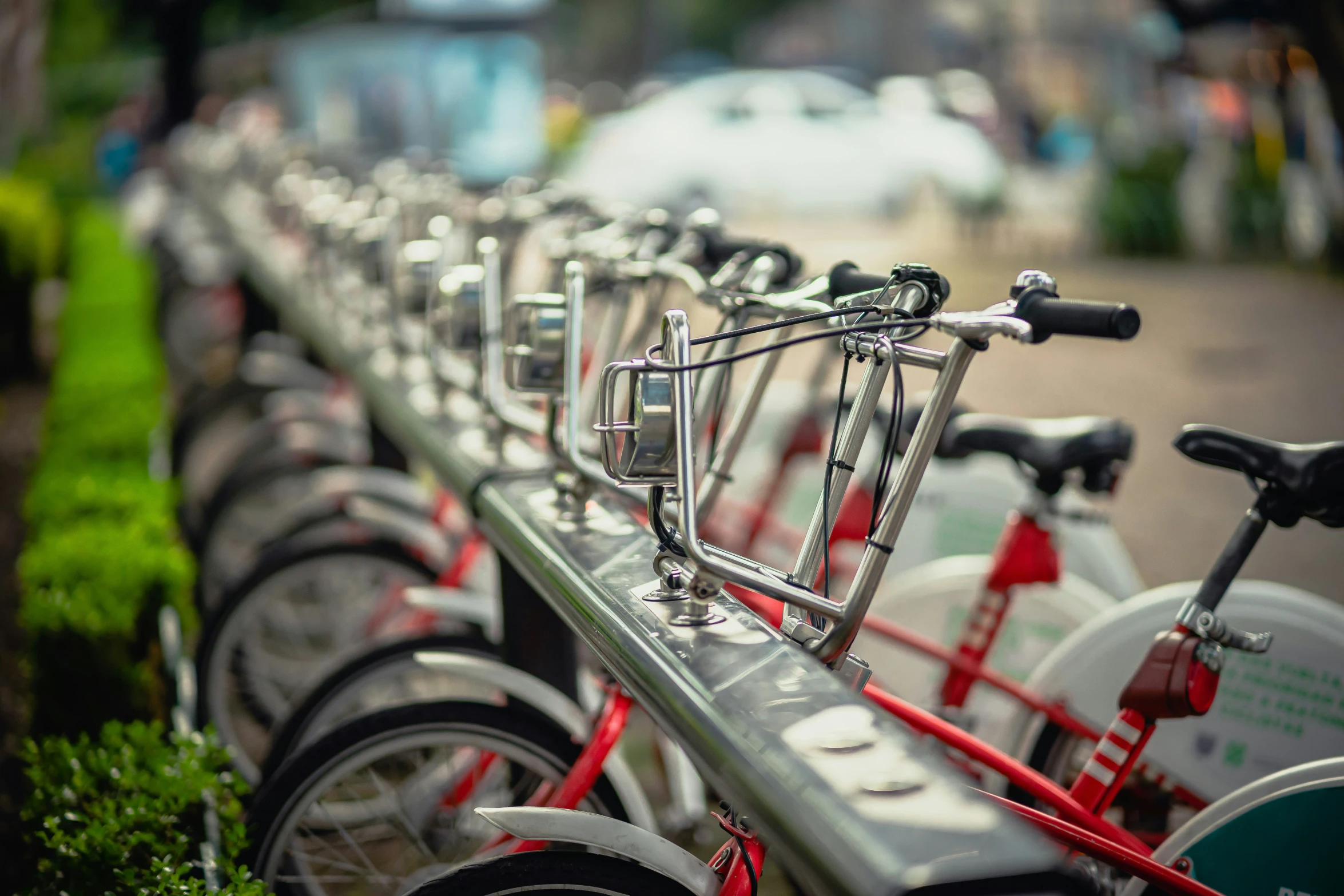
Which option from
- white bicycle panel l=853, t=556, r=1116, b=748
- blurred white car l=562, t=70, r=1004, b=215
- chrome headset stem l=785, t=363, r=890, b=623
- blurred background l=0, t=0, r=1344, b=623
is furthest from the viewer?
blurred white car l=562, t=70, r=1004, b=215

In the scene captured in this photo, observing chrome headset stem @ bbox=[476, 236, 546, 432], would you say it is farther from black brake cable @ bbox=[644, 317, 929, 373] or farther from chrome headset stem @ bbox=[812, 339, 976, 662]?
chrome headset stem @ bbox=[812, 339, 976, 662]

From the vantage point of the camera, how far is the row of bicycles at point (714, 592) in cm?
201

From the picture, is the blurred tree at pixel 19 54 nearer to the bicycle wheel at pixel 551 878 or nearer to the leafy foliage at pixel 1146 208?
the leafy foliage at pixel 1146 208

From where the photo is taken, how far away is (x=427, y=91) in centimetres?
1728

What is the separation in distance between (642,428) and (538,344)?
820mm

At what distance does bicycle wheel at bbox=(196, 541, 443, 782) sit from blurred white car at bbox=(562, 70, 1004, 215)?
572 inches

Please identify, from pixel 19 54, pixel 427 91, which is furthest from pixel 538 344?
pixel 427 91

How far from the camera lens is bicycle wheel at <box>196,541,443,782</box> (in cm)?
362

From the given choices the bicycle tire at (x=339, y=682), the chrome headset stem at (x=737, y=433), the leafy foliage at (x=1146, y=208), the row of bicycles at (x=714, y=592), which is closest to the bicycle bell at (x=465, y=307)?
the row of bicycles at (x=714, y=592)

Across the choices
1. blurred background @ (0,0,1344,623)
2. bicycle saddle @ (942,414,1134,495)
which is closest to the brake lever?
bicycle saddle @ (942,414,1134,495)

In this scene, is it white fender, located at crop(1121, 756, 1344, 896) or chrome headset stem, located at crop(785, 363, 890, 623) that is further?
white fender, located at crop(1121, 756, 1344, 896)

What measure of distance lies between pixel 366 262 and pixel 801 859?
3669 millimetres

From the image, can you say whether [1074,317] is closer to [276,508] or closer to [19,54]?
[276,508]

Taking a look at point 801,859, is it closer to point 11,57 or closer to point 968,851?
point 968,851
